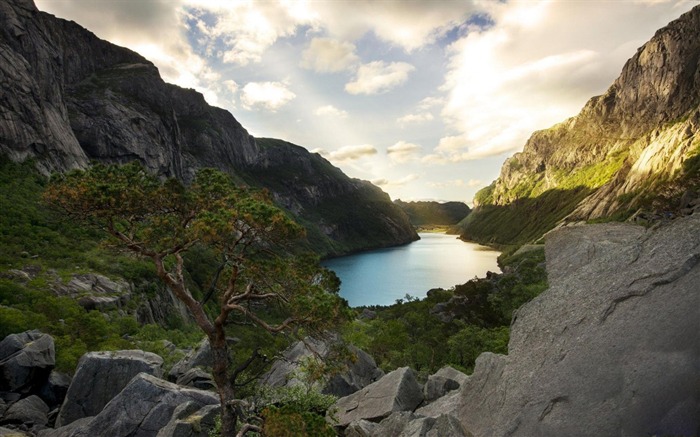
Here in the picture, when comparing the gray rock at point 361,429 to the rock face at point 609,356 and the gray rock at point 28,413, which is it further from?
the gray rock at point 28,413

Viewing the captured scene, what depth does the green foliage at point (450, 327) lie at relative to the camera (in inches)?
1732

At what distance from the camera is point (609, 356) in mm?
10188

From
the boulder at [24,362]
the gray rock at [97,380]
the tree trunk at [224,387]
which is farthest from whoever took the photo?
the boulder at [24,362]

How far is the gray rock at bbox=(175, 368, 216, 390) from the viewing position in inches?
898

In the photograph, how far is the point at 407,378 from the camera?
21.0 metres

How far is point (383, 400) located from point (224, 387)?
31.2 feet

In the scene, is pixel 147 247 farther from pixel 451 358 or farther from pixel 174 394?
pixel 451 358

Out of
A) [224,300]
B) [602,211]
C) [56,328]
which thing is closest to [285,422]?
[224,300]

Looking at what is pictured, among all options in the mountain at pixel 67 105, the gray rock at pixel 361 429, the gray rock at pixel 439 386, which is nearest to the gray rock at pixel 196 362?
the gray rock at pixel 361 429

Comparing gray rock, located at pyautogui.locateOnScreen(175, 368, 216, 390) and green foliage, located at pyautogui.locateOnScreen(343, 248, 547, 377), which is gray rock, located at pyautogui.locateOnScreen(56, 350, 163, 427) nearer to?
gray rock, located at pyautogui.locateOnScreen(175, 368, 216, 390)

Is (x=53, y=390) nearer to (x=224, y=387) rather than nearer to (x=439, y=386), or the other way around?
(x=224, y=387)

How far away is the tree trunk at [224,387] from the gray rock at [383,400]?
7.48 m

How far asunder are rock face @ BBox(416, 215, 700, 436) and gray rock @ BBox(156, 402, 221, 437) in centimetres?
1130

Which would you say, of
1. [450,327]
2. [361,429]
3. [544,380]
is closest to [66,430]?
[361,429]
